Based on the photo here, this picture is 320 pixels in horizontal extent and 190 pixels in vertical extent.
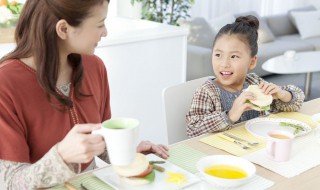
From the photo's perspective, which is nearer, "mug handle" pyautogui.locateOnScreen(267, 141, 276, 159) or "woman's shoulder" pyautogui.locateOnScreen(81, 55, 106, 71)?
"mug handle" pyautogui.locateOnScreen(267, 141, 276, 159)

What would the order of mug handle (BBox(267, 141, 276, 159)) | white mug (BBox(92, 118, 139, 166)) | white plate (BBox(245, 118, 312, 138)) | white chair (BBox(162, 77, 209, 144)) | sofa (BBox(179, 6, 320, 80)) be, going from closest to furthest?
white mug (BBox(92, 118, 139, 166)) < mug handle (BBox(267, 141, 276, 159)) < white plate (BBox(245, 118, 312, 138)) < white chair (BBox(162, 77, 209, 144)) < sofa (BBox(179, 6, 320, 80))

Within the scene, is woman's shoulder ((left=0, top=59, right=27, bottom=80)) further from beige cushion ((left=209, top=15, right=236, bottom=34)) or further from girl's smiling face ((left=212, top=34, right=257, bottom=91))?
beige cushion ((left=209, top=15, right=236, bottom=34))

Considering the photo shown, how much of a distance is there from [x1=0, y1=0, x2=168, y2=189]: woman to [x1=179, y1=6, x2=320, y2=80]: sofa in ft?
10.8

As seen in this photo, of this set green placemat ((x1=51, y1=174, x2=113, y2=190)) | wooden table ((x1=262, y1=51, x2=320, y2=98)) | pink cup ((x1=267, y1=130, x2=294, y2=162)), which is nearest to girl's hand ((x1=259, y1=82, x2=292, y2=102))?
pink cup ((x1=267, y1=130, x2=294, y2=162))

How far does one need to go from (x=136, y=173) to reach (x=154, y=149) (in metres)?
0.24

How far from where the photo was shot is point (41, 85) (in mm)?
1265

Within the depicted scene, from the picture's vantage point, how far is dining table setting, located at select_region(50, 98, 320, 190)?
1.13 metres

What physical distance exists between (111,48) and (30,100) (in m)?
1.33

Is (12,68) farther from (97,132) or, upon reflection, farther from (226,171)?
(226,171)

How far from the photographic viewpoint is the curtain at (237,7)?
5663mm

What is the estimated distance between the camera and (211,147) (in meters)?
1.39

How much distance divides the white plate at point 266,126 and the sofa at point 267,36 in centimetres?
294

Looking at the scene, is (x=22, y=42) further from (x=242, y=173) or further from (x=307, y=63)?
(x=307, y=63)

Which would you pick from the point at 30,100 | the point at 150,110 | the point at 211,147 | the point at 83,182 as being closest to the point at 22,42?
the point at 30,100
